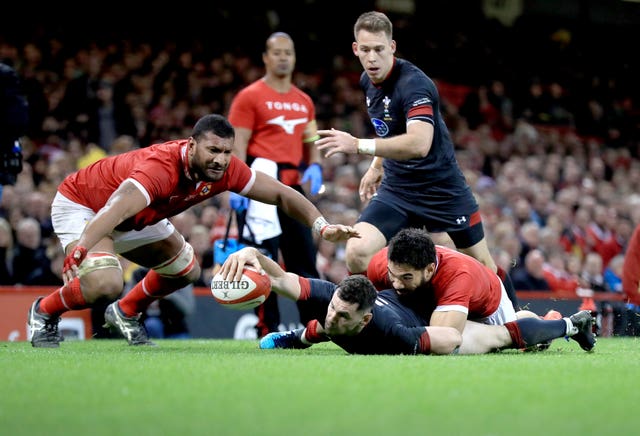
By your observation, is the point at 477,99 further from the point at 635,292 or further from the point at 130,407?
the point at 130,407

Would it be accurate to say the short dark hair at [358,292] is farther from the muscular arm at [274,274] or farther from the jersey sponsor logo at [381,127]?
the jersey sponsor logo at [381,127]

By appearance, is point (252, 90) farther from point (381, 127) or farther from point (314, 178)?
point (381, 127)

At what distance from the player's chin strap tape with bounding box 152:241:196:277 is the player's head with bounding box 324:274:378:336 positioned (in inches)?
76.9

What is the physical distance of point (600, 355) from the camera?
731 centimetres

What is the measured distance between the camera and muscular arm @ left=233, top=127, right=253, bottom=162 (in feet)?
31.2

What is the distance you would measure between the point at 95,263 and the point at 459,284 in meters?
2.49

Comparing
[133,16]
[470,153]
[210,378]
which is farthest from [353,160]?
[210,378]

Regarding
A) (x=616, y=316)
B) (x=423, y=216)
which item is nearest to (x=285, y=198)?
(x=423, y=216)

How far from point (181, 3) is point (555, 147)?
24.7 feet

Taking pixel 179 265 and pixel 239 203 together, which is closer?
pixel 179 265

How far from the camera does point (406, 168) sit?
8203 mm

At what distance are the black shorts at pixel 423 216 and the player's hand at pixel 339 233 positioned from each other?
1172mm

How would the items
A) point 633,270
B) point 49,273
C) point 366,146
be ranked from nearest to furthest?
point 366,146 → point 49,273 → point 633,270

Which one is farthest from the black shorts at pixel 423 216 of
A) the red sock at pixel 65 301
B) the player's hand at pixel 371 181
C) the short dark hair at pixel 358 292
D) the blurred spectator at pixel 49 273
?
the blurred spectator at pixel 49 273
